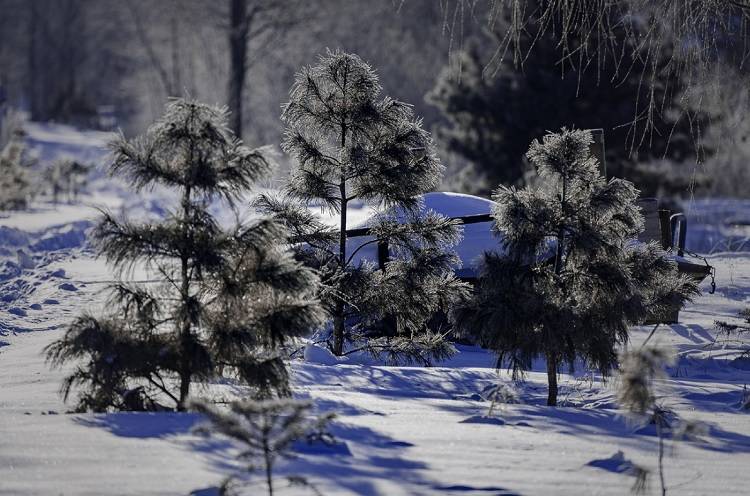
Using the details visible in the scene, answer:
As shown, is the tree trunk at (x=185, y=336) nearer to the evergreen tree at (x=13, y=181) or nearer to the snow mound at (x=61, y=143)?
the evergreen tree at (x=13, y=181)

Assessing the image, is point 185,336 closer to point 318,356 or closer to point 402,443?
point 402,443

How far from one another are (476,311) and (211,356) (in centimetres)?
267

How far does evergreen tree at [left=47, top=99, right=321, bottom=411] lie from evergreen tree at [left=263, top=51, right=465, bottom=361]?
13.6ft

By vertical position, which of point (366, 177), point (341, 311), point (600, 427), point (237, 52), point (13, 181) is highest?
point (237, 52)

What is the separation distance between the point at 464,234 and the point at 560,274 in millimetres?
4355

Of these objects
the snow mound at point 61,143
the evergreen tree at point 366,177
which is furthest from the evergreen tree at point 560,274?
the snow mound at point 61,143

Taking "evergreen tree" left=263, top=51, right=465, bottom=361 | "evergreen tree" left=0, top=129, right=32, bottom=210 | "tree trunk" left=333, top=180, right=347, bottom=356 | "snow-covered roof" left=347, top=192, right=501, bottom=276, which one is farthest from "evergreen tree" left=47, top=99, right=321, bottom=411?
"evergreen tree" left=0, top=129, right=32, bottom=210

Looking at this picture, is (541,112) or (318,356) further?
(541,112)

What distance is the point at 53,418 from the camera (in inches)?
263

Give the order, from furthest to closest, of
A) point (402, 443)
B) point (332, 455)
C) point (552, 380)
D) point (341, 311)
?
point (341, 311)
point (552, 380)
point (402, 443)
point (332, 455)

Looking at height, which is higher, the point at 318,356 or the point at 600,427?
the point at 318,356

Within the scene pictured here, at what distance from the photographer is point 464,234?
44.1 ft

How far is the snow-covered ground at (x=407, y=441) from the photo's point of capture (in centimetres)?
524

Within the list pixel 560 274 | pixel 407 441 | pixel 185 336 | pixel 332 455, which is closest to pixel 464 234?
pixel 560 274
